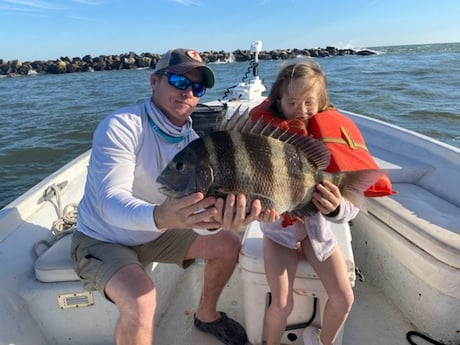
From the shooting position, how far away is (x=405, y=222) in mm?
2336

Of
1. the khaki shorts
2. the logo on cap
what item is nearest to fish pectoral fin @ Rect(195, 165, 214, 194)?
the khaki shorts

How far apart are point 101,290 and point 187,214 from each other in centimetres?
78

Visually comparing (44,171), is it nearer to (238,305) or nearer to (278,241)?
(238,305)

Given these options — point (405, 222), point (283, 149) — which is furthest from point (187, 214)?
point (405, 222)

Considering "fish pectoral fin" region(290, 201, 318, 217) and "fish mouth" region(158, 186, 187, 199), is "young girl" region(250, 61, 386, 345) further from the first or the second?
"fish mouth" region(158, 186, 187, 199)

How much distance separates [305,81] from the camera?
6.47 ft

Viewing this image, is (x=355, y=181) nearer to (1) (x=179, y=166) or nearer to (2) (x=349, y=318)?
(1) (x=179, y=166)

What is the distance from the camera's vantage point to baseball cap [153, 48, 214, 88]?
201 centimetres

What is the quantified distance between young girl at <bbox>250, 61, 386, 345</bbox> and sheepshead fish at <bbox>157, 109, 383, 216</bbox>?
0.21 meters

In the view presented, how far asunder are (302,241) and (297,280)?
22cm

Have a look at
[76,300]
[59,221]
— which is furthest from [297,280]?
[59,221]

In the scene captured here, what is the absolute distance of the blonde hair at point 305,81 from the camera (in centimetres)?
199

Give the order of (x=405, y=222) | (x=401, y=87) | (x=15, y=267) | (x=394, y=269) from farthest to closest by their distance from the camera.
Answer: (x=401, y=87) < (x=394, y=269) < (x=405, y=222) < (x=15, y=267)

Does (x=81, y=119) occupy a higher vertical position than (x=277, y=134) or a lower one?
lower
